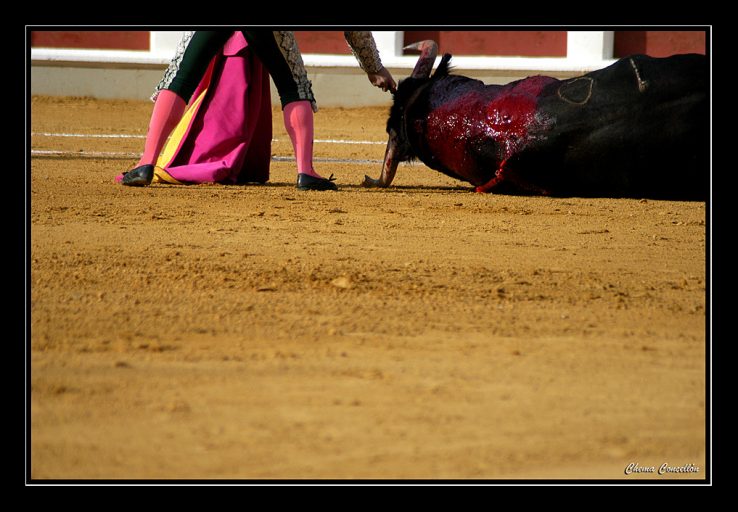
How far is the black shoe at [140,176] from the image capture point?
5.84 metres

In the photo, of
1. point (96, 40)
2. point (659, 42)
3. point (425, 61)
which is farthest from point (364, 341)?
point (96, 40)

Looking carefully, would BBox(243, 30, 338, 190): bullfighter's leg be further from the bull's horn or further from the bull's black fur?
the bull's black fur

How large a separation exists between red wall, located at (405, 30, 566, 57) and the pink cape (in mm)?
5742

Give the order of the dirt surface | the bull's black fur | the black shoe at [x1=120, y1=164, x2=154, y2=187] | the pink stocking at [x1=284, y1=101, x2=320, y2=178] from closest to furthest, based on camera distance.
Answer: the dirt surface
the bull's black fur
the black shoe at [x1=120, y1=164, x2=154, y2=187]
the pink stocking at [x1=284, y1=101, x2=320, y2=178]

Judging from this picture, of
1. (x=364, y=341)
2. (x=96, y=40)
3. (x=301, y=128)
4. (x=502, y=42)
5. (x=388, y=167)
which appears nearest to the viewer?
(x=364, y=341)

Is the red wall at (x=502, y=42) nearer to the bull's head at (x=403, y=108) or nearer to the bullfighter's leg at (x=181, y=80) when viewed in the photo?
the bull's head at (x=403, y=108)

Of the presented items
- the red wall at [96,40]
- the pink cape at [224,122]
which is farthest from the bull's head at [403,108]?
the red wall at [96,40]

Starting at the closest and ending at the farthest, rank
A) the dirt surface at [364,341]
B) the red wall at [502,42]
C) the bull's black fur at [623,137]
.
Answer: the dirt surface at [364,341]
the bull's black fur at [623,137]
the red wall at [502,42]

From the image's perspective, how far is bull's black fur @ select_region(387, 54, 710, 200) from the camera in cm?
527

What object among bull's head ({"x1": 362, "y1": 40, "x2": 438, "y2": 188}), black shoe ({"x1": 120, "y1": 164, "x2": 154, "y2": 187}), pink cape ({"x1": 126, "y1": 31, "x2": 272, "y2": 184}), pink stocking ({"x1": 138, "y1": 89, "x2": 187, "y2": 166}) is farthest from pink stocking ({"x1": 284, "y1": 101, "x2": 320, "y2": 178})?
black shoe ({"x1": 120, "y1": 164, "x2": 154, "y2": 187})

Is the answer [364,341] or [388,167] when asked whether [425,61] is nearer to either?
[388,167]

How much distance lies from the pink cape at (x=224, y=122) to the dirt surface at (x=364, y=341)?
2.60ft

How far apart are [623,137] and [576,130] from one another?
0.22 m

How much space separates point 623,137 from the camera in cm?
534
